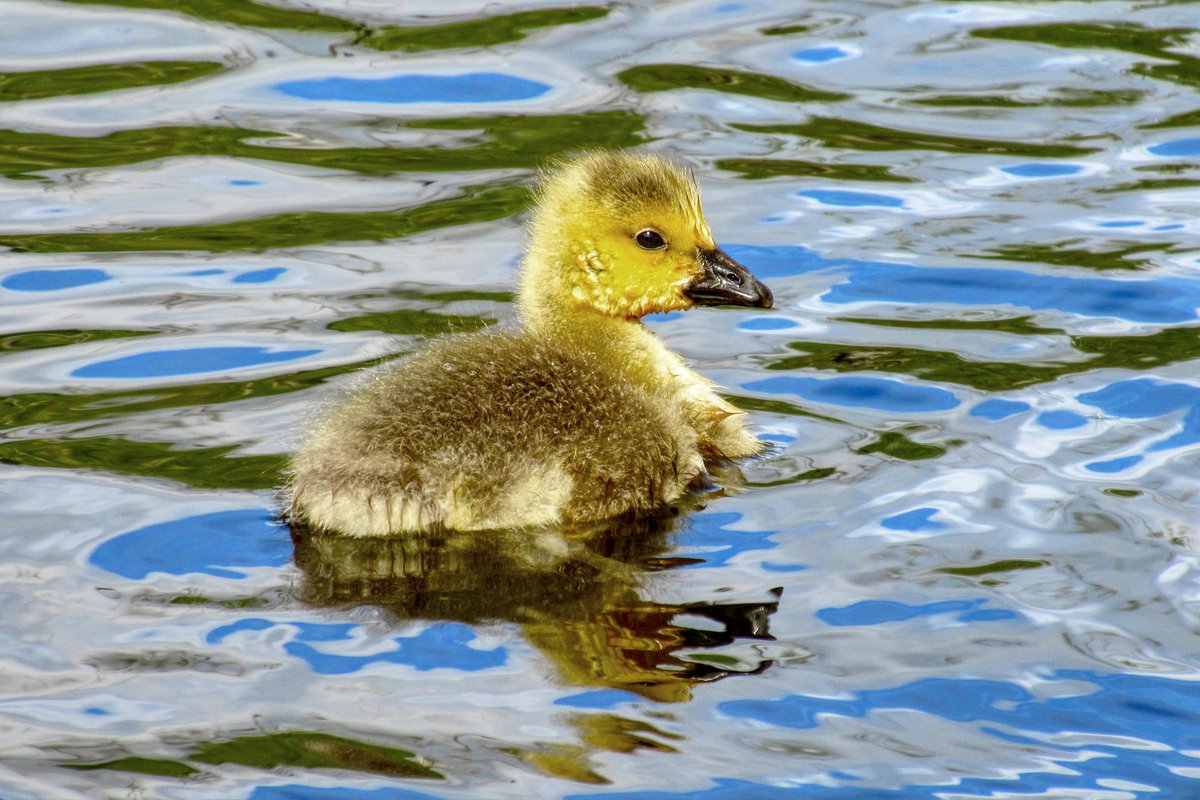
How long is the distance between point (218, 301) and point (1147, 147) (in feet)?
16.5

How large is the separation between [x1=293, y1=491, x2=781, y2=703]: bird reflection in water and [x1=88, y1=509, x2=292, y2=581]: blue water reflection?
109mm

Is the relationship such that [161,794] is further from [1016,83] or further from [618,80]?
[1016,83]

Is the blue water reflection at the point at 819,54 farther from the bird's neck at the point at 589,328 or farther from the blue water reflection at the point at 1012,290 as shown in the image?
the bird's neck at the point at 589,328

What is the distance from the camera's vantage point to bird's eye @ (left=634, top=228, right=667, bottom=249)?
6.75 m

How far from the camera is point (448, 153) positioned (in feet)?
32.4

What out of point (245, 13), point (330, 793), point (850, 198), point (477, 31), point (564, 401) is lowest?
point (330, 793)

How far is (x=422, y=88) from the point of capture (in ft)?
35.0

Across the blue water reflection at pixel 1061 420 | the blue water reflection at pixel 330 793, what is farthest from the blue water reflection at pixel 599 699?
the blue water reflection at pixel 1061 420

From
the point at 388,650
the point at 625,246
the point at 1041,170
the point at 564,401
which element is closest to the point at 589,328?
the point at 625,246

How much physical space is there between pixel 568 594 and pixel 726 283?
1831mm

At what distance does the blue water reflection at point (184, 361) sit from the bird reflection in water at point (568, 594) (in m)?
1.69

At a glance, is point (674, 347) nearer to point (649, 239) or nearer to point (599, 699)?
point (649, 239)

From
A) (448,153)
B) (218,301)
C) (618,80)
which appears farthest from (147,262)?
(618,80)

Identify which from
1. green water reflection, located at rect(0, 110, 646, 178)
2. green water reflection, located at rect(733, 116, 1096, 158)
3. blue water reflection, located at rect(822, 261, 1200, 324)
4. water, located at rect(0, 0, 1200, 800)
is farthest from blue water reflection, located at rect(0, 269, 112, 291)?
green water reflection, located at rect(733, 116, 1096, 158)
